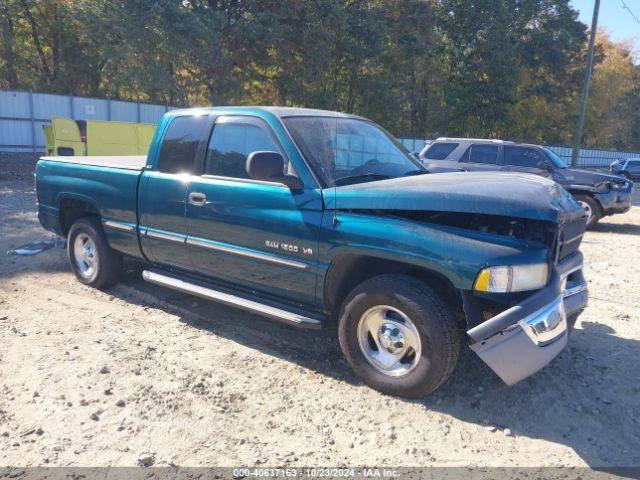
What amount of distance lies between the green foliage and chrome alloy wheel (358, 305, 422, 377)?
19202 mm

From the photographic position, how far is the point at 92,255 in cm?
570

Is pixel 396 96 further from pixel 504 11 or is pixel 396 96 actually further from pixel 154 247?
pixel 154 247

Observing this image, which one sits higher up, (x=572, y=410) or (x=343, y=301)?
(x=343, y=301)

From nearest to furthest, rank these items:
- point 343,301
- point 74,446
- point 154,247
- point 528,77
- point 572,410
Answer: point 74,446, point 572,410, point 343,301, point 154,247, point 528,77

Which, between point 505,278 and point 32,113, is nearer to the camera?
point 505,278

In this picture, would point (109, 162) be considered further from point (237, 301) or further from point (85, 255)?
point (237, 301)

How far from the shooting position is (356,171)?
4.14 meters

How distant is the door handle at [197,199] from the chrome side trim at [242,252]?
0.30 m

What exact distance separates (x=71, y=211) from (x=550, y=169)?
921 centimetres

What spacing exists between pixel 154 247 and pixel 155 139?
1.03 m

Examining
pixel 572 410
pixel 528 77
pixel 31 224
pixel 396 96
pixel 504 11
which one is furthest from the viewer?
pixel 528 77

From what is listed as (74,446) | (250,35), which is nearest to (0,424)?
(74,446)

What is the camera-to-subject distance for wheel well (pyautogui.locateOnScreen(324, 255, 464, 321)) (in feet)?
11.7

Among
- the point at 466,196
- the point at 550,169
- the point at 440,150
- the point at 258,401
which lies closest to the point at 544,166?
the point at 550,169
